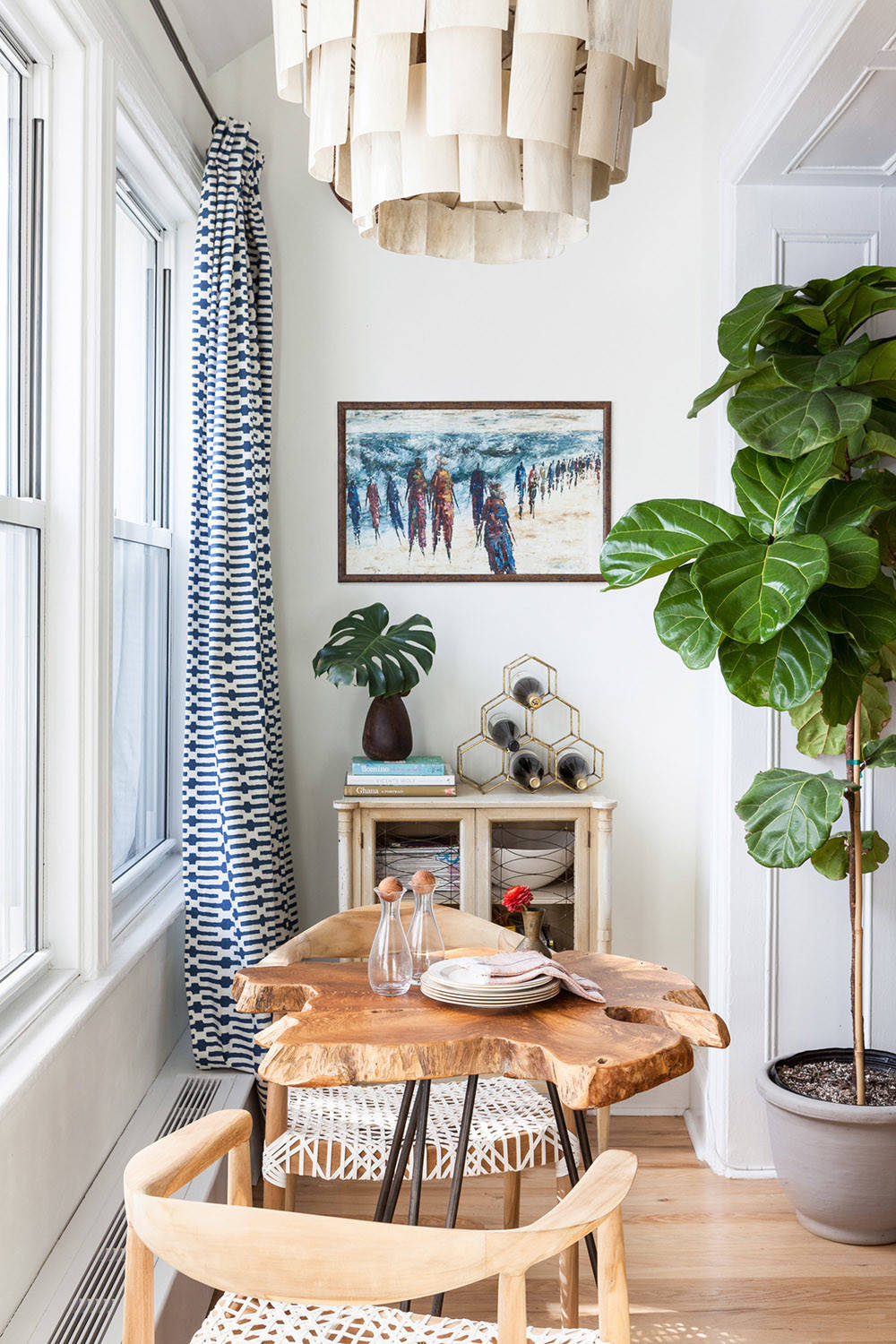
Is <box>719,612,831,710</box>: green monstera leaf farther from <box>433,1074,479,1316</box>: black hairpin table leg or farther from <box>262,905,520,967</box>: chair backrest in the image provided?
<box>433,1074,479,1316</box>: black hairpin table leg

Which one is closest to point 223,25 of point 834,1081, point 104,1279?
point 104,1279

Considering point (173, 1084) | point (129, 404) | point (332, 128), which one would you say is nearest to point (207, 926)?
point (173, 1084)

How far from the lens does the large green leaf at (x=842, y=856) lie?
8.34ft

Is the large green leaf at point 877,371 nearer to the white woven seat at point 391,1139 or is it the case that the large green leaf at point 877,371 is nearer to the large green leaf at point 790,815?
the large green leaf at point 790,815

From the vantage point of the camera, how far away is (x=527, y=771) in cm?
307

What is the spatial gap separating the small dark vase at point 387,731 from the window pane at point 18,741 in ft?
3.70

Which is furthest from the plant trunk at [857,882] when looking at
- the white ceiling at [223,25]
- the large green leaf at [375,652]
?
the white ceiling at [223,25]

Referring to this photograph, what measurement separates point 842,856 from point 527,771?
0.88 meters

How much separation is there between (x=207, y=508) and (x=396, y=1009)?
5.10ft

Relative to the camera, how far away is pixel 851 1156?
2.41 metres

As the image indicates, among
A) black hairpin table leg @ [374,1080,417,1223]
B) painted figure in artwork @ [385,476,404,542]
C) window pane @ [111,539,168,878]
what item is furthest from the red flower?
painted figure in artwork @ [385,476,404,542]

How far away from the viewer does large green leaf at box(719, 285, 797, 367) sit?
2344 mm

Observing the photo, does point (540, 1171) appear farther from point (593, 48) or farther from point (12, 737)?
point (593, 48)

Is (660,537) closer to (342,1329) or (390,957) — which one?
(390,957)
